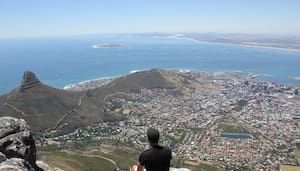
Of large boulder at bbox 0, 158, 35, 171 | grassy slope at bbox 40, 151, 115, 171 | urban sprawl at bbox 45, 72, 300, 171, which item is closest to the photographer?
large boulder at bbox 0, 158, 35, 171

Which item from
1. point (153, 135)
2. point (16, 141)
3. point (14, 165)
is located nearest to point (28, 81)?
point (16, 141)

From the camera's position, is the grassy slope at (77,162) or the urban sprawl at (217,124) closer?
the grassy slope at (77,162)

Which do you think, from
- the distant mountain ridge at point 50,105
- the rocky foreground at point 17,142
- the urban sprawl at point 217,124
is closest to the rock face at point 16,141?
the rocky foreground at point 17,142

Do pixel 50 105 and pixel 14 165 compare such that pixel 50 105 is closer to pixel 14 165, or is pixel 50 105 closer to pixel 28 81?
pixel 28 81

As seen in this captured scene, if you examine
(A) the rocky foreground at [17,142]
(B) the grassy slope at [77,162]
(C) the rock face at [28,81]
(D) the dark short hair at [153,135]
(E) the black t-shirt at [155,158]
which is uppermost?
(D) the dark short hair at [153,135]

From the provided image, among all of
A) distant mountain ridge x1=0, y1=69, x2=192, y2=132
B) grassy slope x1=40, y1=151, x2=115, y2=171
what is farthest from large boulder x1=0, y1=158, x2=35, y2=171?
distant mountain ridge x1=0, y1=69, x2=192, y2=132

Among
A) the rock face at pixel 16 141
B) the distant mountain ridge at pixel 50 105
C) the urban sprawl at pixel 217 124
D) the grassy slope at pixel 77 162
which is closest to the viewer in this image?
the rock face at pixel 16 141

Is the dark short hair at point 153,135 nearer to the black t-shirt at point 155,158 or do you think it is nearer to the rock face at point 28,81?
the black t-shirt at point 155,158

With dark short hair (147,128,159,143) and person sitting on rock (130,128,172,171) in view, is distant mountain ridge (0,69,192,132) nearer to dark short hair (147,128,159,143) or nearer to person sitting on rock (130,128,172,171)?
person sitting on rock (130,128,172,171)

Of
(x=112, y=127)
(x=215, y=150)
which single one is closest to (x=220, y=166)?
(x=215, y=150)
